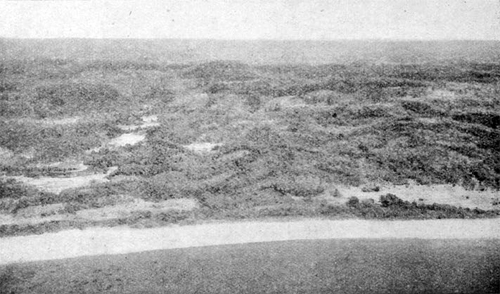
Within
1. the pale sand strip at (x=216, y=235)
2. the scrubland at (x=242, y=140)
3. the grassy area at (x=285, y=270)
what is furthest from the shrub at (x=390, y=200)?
the grassy area at (x=285, y=270)

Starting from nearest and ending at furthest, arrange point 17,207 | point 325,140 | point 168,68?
point 17,207, point 325,140, point 168,68

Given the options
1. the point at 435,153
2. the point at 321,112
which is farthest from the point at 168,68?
the point at 435,153

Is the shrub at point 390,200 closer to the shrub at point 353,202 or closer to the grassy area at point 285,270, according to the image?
the shrub at point 353,202

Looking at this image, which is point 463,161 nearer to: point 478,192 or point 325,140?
point 478,192

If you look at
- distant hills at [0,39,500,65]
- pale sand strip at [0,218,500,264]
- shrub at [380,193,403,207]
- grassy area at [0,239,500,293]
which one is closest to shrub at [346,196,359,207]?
shrub at [380,193,403,207]

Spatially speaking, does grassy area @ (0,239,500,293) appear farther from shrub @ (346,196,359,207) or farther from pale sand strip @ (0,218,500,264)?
shrub @ (346,196,359,207)
